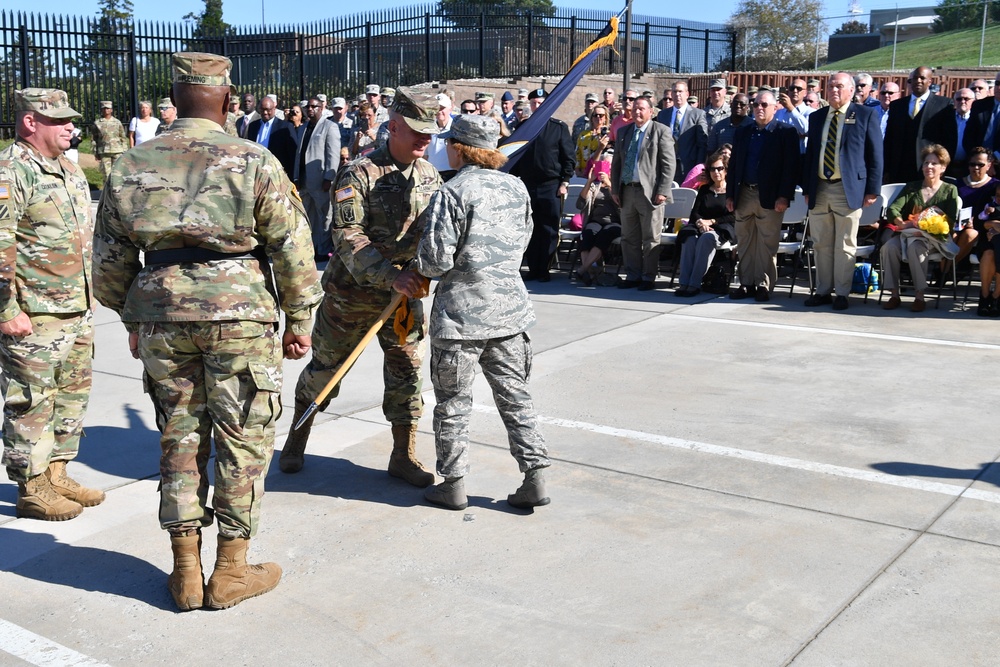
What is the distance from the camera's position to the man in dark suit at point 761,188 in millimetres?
10133

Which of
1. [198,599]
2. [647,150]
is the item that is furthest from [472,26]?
[198,599]

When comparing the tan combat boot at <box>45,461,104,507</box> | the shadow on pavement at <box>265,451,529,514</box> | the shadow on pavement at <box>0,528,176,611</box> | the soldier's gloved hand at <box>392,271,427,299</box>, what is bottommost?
the shadow on pavement at <box>0,528,176,611</box>

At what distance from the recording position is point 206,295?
12.8 feet

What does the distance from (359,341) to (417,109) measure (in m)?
1.22

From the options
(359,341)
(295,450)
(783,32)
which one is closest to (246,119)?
(295,450)

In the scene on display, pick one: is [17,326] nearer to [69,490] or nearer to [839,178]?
[69,490]

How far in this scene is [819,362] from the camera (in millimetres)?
7934

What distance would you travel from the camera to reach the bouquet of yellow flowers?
9641 millimetres

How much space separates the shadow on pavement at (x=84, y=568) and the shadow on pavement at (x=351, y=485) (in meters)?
1.00

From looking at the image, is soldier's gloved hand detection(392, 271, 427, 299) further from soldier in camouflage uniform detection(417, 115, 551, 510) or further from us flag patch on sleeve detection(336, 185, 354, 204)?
us flag patch on sleeve detection(336, 185, 354, 204)

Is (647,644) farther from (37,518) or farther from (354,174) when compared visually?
(37,518)

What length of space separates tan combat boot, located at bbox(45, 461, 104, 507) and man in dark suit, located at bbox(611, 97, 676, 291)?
703 cm

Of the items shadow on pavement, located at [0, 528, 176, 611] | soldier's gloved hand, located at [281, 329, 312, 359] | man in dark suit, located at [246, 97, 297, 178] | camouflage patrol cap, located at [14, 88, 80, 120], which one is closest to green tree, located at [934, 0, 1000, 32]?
man in dark suit, located at [246, 97, 297, 178]

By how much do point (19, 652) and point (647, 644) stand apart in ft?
7.28
